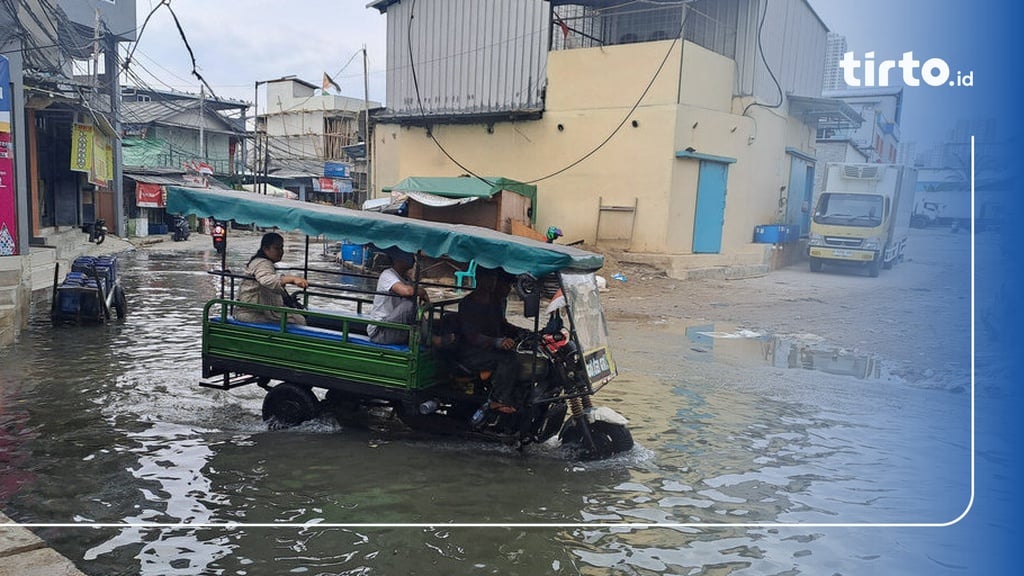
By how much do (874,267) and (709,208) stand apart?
19.2 feet

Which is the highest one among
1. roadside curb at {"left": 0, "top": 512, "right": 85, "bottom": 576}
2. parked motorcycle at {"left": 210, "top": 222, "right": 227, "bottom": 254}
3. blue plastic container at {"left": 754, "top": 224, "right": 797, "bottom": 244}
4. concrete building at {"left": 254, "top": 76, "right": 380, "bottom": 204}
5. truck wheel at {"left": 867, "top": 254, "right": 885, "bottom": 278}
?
concrete building at {"left": 254, "top": 76, "right": 380, "bottom": 204}

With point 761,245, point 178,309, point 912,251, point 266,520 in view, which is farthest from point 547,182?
point 266,520

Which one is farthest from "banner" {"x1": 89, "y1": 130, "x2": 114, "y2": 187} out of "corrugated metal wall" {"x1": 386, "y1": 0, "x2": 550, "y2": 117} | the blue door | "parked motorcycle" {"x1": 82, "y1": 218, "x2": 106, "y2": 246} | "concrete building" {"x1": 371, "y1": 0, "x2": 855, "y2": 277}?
the blue door

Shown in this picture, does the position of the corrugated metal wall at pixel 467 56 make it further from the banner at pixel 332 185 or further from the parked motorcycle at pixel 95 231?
the banner at pixel 332 185

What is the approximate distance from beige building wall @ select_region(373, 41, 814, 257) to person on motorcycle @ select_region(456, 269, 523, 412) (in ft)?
41.4

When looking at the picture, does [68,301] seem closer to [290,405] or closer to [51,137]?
[290,405]

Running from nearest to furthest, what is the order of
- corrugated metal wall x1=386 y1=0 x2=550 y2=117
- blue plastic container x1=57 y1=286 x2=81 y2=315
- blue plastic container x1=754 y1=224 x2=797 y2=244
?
blue plastic container x1=57 y1=286 x2=81 y2=315, corrugated metal wall x1=386 y1=0 x2=550 y2=117, blue plastic container x1=754 y1=224 x2=797 y2=244

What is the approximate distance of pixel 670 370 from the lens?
9.77 metres

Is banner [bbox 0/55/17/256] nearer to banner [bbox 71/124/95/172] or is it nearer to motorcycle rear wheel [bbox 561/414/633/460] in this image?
motorcycle rear wheel [bbox 561/414/633/460]

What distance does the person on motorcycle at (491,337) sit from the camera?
19.8 ft

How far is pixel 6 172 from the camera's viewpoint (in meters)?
10.2

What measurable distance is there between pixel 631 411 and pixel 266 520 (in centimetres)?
423

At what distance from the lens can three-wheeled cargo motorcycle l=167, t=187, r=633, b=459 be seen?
5906 mm

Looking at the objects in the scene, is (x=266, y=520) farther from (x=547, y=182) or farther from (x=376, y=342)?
(x=547, y=182)
